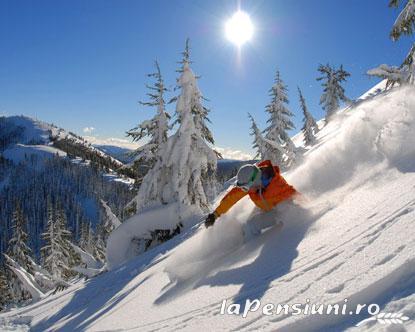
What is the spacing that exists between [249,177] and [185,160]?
30.8 feet

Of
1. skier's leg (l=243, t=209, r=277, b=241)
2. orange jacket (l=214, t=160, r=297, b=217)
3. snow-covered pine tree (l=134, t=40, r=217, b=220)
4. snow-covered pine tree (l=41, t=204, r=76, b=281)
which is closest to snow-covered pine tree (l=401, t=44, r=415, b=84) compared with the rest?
orange jacket (l=214, t=160, r=297, b=217)

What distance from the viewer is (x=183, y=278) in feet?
18.1

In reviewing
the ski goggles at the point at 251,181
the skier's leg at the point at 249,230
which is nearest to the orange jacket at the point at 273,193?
the ski goggles at the point at 251,181

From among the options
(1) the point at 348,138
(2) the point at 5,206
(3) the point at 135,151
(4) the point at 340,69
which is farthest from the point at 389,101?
Answer: (2) the point at 5,206

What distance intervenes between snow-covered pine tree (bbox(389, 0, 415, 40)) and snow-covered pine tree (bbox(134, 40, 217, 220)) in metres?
8.22

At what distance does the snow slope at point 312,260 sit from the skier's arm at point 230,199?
21 centimetres

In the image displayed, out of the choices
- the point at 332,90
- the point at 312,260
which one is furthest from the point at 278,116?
the point at 312,260

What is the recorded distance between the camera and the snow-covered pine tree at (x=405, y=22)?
30.4 feet

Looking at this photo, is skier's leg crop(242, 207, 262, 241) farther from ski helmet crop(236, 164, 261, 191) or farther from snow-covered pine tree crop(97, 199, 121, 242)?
snow-covered pine tree crop(97, 199, 121, 242)

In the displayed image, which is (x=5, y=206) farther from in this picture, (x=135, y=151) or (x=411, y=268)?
(x=411, y=268)

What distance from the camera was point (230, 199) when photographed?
6410mm

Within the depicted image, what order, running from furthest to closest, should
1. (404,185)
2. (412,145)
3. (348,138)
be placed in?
(348,138) < (412,145) < (404,185)

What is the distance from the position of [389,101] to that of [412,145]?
276 cm

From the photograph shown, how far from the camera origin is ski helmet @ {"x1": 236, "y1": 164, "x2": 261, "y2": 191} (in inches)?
238
